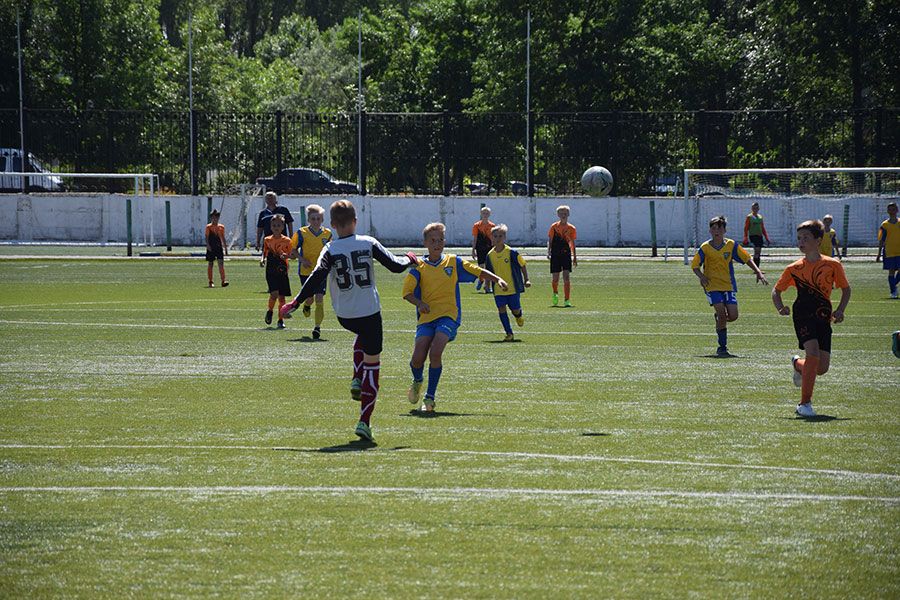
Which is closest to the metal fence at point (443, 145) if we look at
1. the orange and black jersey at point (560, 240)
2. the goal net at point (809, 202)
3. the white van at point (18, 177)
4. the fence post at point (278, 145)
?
the fence post at point (278, 145)

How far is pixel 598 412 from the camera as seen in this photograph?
38.9 ft

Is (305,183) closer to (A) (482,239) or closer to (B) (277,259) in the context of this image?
(A) (482,239)

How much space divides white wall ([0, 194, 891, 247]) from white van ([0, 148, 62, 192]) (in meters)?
0.87

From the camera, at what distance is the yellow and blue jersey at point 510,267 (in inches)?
755

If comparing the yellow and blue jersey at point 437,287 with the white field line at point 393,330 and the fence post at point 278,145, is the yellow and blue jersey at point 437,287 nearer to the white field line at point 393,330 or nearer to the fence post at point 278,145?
the white field line at point 393,330

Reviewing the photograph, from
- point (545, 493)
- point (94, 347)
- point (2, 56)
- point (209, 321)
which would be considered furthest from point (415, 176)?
point (545, 493)

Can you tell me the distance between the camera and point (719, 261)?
16.9 metres

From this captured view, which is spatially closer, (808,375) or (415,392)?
(808,375)

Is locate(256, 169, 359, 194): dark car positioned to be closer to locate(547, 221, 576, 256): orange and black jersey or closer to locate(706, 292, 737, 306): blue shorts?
locate(547, 221, 576, 256): orange and black jersey

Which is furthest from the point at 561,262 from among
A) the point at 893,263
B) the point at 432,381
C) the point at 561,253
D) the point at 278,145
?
the point at 278,145

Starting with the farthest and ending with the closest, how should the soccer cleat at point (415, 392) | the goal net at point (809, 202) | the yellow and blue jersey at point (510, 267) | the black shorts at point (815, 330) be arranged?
the goal net at point (809, 202) < the yellow and blue jersey at point (510, 267) < the soccer cleat at point (415, 392) < the black shorts at point (815, 330)

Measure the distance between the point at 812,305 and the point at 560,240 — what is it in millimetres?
13551

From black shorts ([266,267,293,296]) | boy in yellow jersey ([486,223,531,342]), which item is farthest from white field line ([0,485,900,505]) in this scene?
black shorts ([266,267,293,296])

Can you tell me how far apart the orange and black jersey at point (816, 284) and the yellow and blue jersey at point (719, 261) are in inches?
211
